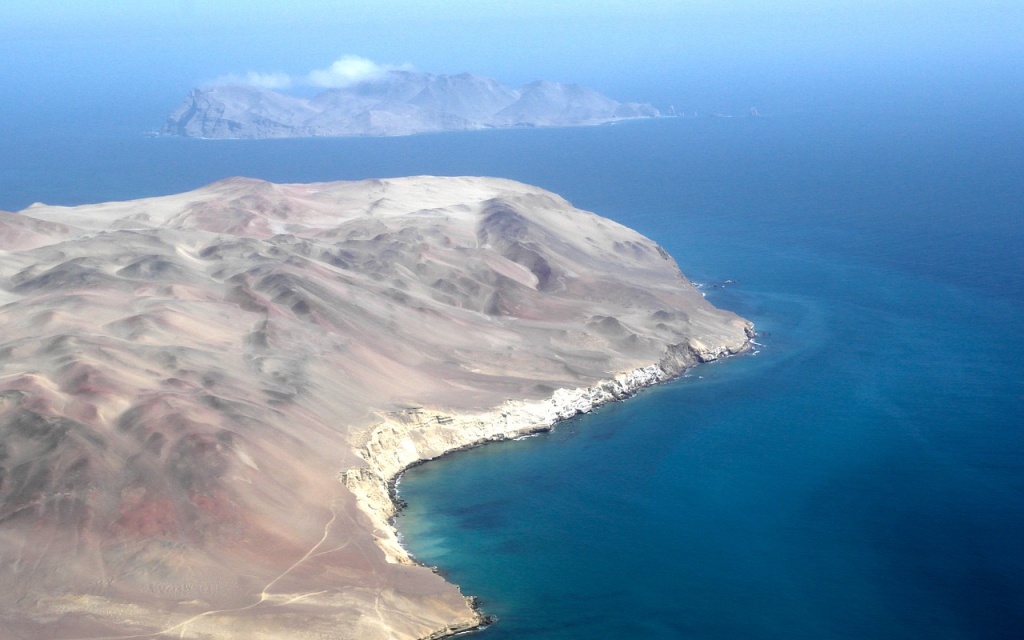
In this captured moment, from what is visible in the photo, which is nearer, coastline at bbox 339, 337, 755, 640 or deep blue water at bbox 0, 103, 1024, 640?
deep blue water at bbox 0, 103, 1024, 640

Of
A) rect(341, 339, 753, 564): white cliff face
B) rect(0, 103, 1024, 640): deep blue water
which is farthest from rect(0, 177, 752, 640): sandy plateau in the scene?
rect(0, 103, 1024, 640): deep blue water

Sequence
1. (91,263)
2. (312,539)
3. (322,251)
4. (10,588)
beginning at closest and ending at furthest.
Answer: (10,588) < (312,539) < (91,263) < (322,251)

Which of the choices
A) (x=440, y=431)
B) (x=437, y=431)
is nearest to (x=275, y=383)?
(x=437, y=431)

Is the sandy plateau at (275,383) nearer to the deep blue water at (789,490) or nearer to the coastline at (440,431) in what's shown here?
the coastline at (440,431)

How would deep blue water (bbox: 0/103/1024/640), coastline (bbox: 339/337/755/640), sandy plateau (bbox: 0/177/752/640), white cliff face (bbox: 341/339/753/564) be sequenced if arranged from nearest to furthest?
sandy plateau (bbox: 0/177/752/640), deep blue water (bbox: 0/103/1024/640), coastline (bbox: 339/337/755/640), white cliff face (bbox: 341/339/753/564)

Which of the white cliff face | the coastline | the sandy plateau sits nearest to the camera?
the sandy plateau

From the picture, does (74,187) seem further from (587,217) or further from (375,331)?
(375,331)

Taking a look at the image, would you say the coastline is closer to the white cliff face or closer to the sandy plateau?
the white cliff face

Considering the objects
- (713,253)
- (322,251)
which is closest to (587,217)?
(713,253)
